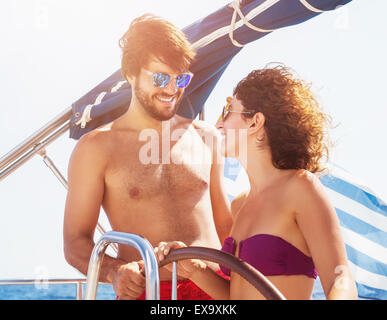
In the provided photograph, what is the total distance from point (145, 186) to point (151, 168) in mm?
101

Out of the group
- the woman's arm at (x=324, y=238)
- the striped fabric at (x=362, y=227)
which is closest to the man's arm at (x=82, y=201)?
the woman's arm at (x=324, y=238)

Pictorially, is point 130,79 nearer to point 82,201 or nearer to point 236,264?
point 82,201

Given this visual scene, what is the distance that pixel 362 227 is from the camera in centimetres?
435

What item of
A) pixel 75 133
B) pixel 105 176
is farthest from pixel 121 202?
pixel 75 133

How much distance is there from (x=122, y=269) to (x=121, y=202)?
0.69 meters

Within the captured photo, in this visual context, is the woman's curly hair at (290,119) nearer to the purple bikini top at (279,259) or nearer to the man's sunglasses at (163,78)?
the purple bikini top at (279,259)

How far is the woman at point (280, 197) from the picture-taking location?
54.5 inches

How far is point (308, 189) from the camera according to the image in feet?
4.76

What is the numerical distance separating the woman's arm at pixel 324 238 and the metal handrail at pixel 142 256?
0.43 meters

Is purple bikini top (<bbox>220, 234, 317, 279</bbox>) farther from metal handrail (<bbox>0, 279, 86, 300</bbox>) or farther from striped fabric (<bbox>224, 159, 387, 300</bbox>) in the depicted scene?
striped fabric (<bbox>224, 159, 387, 300</bbox>)

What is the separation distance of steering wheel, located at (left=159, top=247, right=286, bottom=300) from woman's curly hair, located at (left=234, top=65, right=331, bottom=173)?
47cm

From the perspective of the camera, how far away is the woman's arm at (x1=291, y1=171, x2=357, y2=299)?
1.28m
